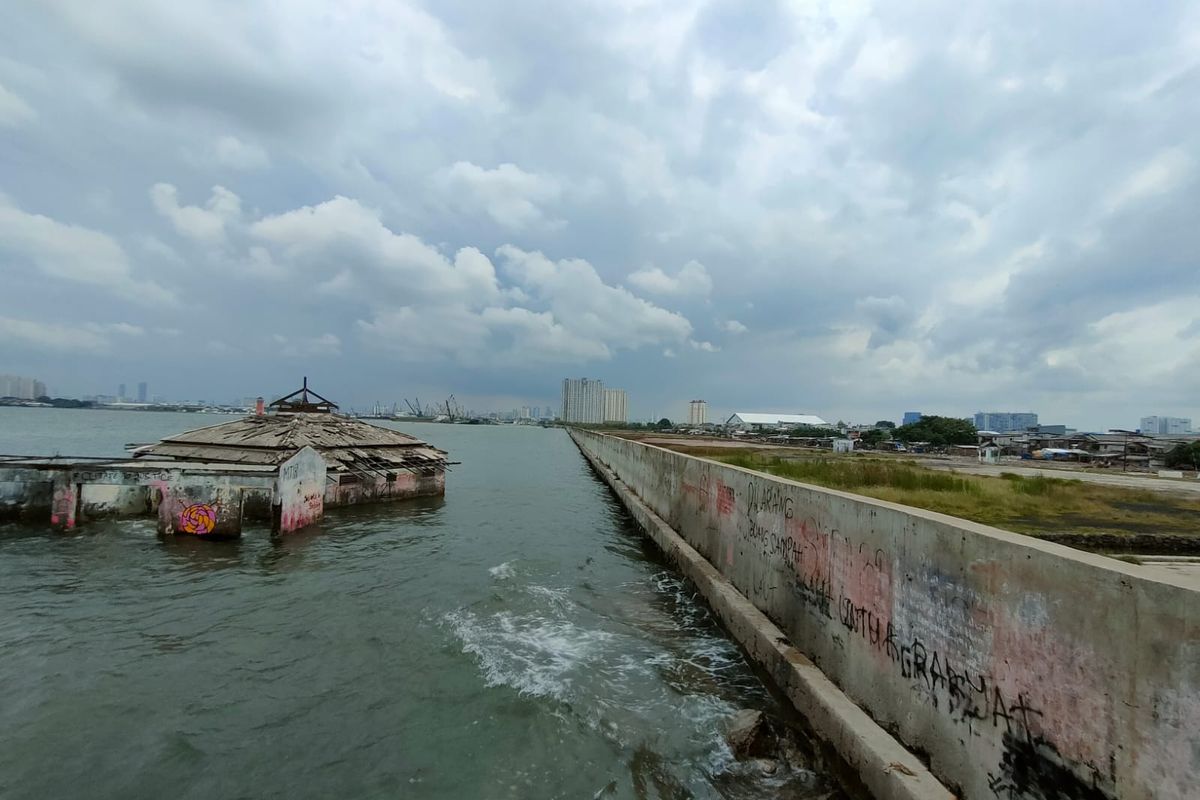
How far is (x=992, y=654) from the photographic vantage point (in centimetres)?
423

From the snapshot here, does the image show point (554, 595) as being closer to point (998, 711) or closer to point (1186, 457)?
point (998, 711)

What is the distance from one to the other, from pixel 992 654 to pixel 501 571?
11.7 meters

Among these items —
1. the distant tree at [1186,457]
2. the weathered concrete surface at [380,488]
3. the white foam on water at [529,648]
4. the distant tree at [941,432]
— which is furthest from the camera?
the distant tree at [941,432]

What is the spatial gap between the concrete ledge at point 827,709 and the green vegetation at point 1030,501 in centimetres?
618

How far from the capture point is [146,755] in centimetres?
616

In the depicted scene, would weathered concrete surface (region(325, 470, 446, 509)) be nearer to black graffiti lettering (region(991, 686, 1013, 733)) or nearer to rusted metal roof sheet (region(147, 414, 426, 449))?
rusted metal roof sheet (region(147, 414, 426, 449))

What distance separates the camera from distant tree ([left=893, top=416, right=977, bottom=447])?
289 ft

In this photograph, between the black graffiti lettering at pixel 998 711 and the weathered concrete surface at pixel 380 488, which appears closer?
the black graffiti lettering at pixel 998 711

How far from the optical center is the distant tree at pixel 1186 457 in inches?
1905

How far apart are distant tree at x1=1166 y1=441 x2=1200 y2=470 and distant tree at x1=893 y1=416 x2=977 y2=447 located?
33.8 metres

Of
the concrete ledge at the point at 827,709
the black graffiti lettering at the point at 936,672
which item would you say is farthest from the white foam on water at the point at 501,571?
the black graffiti lettering at the point at 936,672

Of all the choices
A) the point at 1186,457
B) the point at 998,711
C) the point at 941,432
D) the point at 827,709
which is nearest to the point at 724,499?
the point at 827,709

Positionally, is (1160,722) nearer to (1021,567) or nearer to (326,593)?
(1021,567)

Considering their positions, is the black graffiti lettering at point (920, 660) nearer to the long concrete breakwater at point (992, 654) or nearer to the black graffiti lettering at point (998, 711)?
the long concrete breakwater at point (992, 654)
